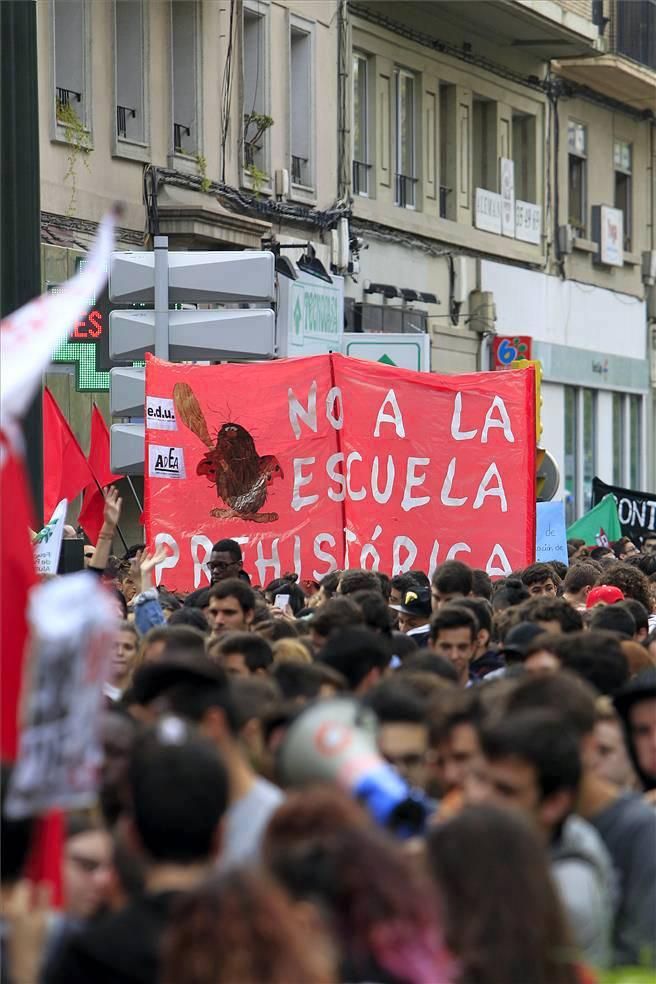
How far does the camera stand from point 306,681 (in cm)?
624

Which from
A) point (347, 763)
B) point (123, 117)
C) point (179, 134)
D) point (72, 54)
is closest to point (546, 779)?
point (347, 763)

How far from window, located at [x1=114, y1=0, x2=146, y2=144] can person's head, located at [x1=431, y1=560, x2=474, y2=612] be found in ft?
41.7

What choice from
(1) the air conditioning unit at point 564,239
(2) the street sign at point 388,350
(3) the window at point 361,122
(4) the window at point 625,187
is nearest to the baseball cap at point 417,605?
(2) the street sign at point 388,350

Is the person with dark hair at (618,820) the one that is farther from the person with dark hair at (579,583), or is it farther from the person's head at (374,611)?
the person with dark hair at (579,583)

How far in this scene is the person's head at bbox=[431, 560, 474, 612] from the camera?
10438mm

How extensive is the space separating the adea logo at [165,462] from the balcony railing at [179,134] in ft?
33.4

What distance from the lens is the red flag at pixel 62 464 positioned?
15.7 m

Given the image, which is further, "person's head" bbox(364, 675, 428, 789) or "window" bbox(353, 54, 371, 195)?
"window" bbox(353, 54, 371, 195)

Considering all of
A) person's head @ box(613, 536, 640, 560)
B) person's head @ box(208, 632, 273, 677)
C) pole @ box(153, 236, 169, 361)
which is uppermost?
pole @ box(153, 236, 169, 361)

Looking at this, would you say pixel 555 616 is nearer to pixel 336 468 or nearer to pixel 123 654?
pixel 123 654

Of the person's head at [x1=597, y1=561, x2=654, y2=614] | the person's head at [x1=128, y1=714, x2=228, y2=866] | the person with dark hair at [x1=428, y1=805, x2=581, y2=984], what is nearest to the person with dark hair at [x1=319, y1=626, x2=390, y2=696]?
the person's head at [x1=128, y1=714, x2=228, y2=866]

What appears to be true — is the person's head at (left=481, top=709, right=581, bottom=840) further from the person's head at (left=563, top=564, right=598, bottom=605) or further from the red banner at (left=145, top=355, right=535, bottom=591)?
the red banner at (left=145, top=355, right=535, bottom=591)

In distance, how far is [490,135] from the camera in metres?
31.4

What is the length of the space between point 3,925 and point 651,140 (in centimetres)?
3482
